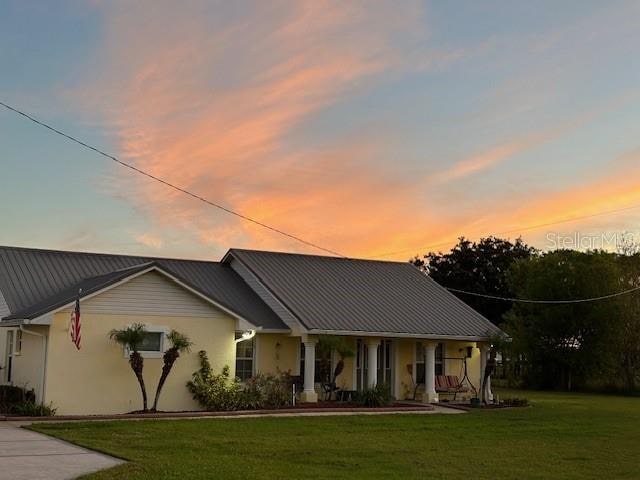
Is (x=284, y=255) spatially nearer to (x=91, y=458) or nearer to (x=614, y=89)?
(x=614, y=89)

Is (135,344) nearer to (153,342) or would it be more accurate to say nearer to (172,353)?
(172,353)

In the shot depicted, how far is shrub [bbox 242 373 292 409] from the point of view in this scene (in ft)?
74.2

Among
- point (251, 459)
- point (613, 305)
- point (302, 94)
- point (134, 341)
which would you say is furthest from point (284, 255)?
point (613, 305)

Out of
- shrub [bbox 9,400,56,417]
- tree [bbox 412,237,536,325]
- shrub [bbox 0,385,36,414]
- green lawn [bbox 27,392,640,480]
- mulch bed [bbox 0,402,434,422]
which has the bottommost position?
green lawn [bbox 27,392,640,480]

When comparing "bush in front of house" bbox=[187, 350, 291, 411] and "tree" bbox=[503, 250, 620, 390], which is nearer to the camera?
"bush in front of house" bbox=[187, 350, 291, 411]

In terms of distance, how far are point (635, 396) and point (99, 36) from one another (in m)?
31.6

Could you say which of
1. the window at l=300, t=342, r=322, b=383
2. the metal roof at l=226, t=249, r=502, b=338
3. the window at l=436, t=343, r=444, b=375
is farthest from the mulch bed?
the window at l=436, t=343, r=444, b=375

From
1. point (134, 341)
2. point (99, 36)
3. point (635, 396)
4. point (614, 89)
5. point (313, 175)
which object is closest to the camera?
point (99, 36)

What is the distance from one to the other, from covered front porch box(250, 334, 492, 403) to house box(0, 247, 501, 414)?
0.15 ft

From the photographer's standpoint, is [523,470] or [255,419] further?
[255,419]

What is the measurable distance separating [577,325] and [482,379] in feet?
59.7

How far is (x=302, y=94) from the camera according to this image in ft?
75.2

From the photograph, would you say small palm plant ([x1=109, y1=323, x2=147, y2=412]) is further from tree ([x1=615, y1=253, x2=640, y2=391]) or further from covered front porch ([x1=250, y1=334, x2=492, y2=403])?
tree ([x1=615, y1=253, x2=640, y2=391])

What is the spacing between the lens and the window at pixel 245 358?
25297mm
